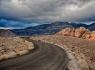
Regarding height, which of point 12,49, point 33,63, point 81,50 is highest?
point 33,63

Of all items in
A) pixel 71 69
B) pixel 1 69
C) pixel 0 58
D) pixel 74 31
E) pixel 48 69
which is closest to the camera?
pixel 1 69

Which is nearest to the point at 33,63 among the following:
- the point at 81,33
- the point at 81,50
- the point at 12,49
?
the point at 12,49

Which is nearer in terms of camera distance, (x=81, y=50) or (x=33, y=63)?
(x=33, y=63)

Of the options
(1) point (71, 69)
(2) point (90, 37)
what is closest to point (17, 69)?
(1) point (71, 69)

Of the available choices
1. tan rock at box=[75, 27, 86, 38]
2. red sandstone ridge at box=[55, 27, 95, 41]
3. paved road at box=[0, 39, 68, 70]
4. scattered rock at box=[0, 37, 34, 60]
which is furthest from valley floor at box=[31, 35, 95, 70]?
tan rock at box=[75, 27, 86, 38]

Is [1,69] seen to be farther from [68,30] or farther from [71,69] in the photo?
[68,30]

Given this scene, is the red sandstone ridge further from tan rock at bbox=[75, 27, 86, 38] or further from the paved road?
the paved road

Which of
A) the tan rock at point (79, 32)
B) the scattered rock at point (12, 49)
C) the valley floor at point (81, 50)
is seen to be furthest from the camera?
the tan rock at point (79, 32)

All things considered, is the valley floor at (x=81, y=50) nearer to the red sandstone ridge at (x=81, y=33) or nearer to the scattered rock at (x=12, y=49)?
the scattered rock at (x=12, y=49)

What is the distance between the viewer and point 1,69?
1959 centimetres

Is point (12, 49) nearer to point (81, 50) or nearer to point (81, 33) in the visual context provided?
point (81, 50)

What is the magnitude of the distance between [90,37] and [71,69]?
5046 inches

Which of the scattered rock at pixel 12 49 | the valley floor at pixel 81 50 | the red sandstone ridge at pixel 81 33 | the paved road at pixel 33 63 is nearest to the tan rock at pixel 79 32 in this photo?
the red sandstone ridge at pixel 81 33

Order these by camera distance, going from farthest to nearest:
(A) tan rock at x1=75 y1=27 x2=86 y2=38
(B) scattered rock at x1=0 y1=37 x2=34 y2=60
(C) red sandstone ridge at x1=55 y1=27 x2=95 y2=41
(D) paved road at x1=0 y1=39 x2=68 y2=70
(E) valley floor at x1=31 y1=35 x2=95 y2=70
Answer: (A) tan rock at x1=75 y1=27 x2=86 y2=38
(C) red sandstone ridge at x1=55 y1=27 x2=95 y2=41
(E) valley floor at x1=31 y1=35 x2=95 y2=70
(B) scattered rock at x1=0 y1=37 x2=34 y2=60
(D) paved road at x1=0 y1=39 x2=68 y2=70
